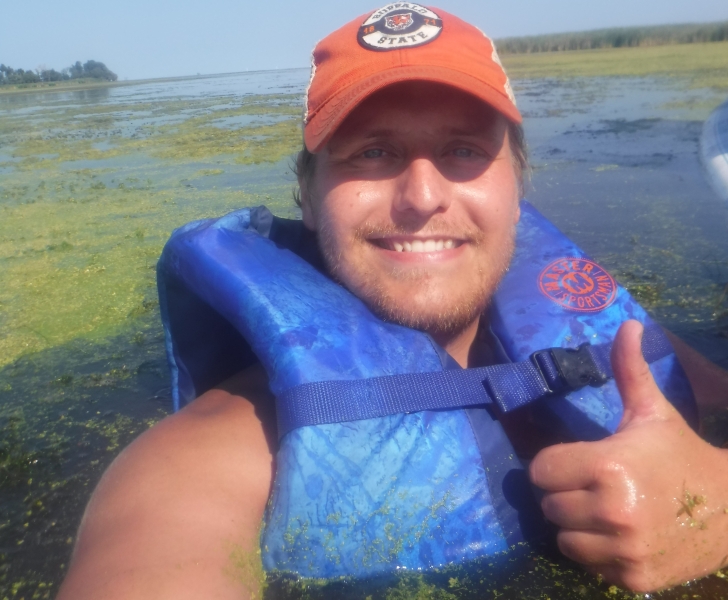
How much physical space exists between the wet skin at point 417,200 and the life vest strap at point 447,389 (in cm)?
27

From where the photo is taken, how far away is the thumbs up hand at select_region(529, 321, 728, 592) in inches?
50.6

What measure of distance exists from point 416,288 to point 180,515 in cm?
93

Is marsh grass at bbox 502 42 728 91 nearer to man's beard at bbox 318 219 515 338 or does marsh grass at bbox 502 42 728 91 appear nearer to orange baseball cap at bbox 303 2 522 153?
orange baseball cap at bbox 303 2 522 153

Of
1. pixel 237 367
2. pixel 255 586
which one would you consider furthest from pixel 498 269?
pixel 255 586

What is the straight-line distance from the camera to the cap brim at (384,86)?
1.73 metres

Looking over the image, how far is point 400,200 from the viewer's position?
5.96ft

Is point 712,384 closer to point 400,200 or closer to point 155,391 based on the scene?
point 400,200

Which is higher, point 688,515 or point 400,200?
point 400,200

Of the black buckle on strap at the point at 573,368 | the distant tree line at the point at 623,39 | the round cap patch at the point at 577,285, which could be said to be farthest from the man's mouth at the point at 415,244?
the distant tree line at the point at 623,39

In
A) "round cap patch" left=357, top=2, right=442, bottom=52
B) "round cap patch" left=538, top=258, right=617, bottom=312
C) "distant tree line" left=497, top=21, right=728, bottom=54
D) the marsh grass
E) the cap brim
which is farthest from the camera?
"distant tree line" left=497, top=21, right=728, bottom=54

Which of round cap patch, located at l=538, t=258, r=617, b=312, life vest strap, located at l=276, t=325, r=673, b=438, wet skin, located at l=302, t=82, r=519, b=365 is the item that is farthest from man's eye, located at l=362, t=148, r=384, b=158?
round cap patch, located at l=538, t=258, r=617, b=312

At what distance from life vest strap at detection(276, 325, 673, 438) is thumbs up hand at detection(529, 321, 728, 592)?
31 cm

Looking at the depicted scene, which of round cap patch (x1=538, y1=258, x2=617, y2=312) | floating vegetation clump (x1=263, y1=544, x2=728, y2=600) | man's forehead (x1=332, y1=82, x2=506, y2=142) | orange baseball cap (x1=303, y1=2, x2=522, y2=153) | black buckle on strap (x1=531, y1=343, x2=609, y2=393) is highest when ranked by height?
orange baseball cap (x1=303, y1=2, x2=522, y2=153)

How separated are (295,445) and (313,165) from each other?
3.31 ft
